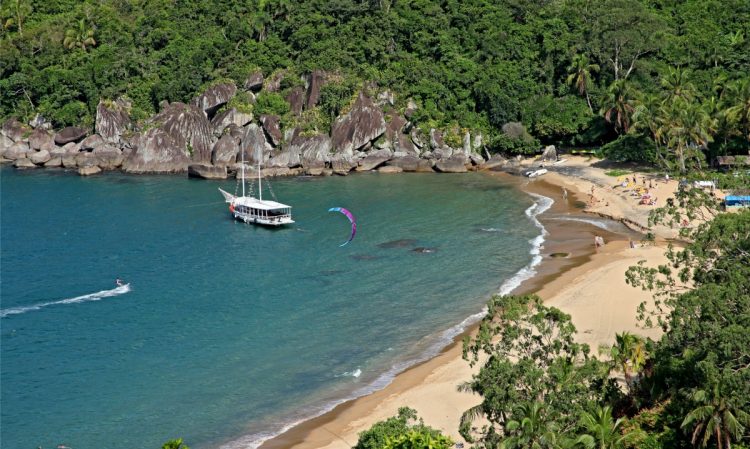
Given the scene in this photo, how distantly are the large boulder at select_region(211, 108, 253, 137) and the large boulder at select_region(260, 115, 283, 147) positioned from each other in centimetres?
193

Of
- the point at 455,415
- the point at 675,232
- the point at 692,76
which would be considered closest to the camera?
the point at 455,415

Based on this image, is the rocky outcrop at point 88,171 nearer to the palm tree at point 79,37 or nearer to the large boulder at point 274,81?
the large boulder at point 274,81

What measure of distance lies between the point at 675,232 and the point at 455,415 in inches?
1312

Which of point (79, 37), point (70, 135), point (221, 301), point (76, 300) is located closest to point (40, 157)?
point (70, 135)

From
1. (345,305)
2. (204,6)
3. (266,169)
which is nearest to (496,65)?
(266,169)

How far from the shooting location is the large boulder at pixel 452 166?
3787 inches

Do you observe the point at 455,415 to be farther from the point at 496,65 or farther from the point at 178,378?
the point at 496,65

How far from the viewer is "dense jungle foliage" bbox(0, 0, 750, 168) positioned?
9756 cm

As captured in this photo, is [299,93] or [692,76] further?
[299,93]

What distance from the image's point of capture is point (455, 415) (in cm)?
3750

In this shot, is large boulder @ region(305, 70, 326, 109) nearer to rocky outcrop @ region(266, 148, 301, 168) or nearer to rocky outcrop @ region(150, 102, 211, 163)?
rocky outcrop @ region(266, 148, 301, 168)

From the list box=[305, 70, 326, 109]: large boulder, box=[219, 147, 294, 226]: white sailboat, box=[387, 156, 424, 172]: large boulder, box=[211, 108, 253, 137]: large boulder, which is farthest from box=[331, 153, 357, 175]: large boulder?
box=[219, 147, 294, 226]: white sailboat

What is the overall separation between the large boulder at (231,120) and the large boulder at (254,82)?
5.61m

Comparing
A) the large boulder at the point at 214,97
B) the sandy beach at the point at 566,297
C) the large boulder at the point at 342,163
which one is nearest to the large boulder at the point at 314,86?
the large boulder at the point at 342,163
